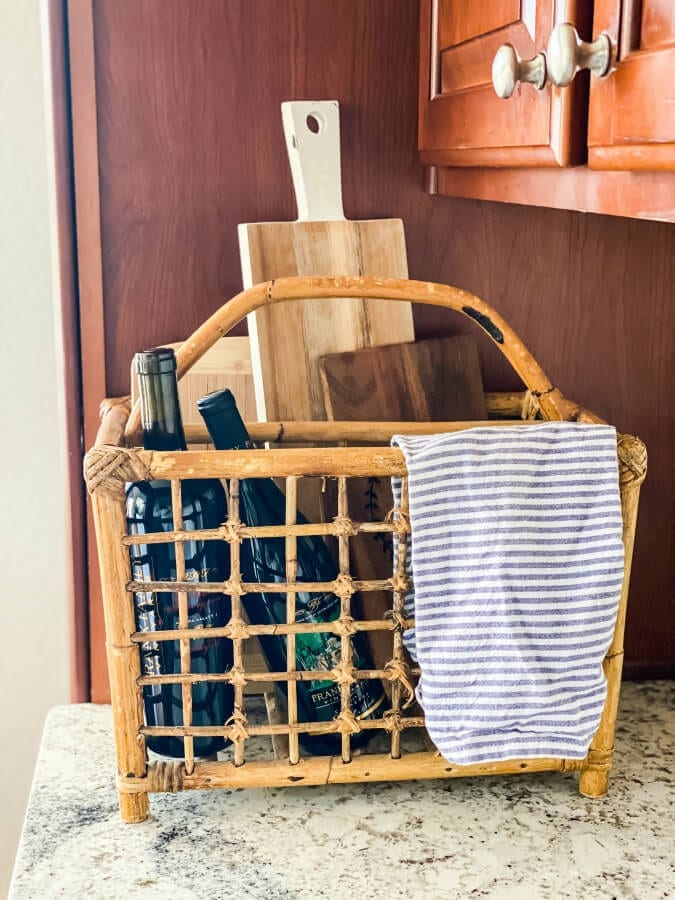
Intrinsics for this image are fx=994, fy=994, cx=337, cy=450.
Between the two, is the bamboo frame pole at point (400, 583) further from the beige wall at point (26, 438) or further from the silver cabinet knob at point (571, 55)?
the beige wall at point (26, 438)

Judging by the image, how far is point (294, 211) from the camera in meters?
1.03

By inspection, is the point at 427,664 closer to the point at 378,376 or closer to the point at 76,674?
the point at 378,376

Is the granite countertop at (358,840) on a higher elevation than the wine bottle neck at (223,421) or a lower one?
lower

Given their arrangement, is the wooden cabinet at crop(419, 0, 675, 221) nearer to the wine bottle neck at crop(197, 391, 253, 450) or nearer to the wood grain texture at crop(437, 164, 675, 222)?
the wood grain texture at crop(437, 164, 675, 222)

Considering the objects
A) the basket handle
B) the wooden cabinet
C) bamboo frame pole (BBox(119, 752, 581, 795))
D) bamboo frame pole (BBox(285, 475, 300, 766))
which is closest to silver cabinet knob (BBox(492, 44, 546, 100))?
the wooden cabinet

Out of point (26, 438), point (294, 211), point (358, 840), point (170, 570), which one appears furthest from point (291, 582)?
point (26, 438)

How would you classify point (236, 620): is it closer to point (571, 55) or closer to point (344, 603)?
point (344, 603)

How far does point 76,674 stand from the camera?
1060mm

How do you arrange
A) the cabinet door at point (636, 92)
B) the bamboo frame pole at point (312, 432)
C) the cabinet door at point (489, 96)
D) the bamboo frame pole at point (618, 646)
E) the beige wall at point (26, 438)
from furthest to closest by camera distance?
the beige wall at point (26, 438)
the bamboo frame pole at point (312, 432)
the bamboo frame pole at point (618, 646)
the cabinet door at point (489, 96)
the cabinet door at point (636, 92)

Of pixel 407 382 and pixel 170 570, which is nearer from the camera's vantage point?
pixel 170 570

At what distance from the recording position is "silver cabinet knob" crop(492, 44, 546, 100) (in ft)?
2.12

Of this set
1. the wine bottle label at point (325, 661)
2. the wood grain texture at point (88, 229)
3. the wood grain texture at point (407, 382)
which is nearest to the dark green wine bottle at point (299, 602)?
the wine bottle label at point (325, 661)

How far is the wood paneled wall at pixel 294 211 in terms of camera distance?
985mm

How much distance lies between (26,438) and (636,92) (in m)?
0.90
